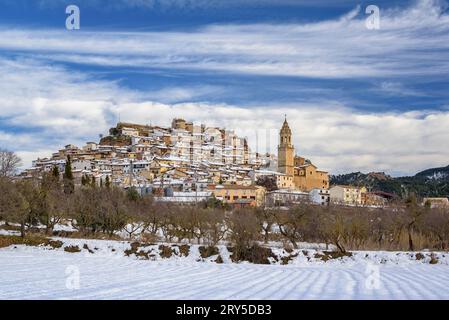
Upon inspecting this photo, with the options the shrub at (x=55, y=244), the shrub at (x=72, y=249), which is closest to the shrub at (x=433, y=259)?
the shrub at (x=72, y=249)

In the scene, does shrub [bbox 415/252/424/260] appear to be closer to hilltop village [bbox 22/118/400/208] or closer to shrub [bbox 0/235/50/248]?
shrub [bbox 0/235/50/248]

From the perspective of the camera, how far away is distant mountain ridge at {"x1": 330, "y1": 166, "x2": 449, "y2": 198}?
9144 cm

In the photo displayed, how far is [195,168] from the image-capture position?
11119cm

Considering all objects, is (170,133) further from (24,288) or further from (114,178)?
(24,288)

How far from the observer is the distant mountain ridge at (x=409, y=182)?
3600 inches

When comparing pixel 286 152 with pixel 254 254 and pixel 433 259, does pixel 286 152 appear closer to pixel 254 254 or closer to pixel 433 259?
pixel 254 254

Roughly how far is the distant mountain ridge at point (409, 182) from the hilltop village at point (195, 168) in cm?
805

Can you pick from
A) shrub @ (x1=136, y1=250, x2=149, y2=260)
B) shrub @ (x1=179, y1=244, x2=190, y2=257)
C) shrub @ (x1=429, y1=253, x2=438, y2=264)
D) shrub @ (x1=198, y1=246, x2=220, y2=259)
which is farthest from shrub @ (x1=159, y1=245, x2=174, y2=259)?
shrub @ (x1=429, y1=253, x2=438, y2=264)

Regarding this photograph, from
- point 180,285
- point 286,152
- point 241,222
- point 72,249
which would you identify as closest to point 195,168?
point 286,152

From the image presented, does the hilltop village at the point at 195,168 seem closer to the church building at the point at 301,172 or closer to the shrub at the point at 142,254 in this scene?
the church building at the point at 301,172

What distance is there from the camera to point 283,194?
3179 inches

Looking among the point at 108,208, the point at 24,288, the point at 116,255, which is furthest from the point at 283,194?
the point at 24,288
